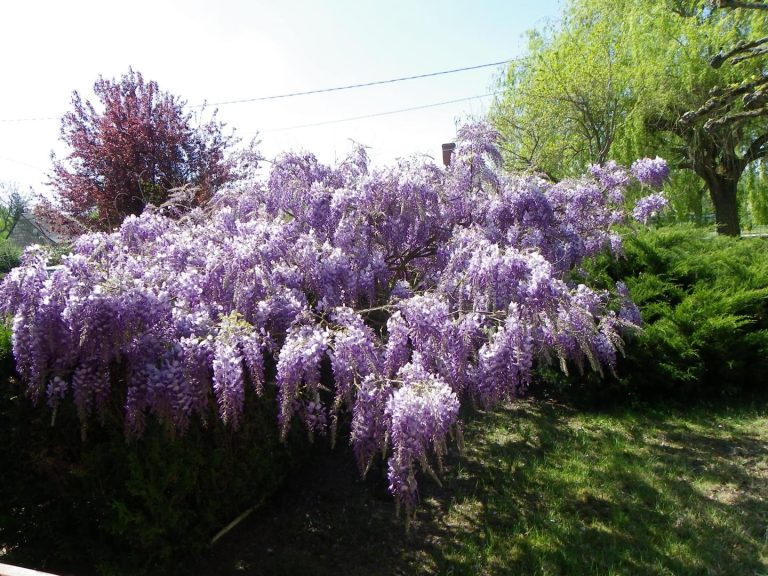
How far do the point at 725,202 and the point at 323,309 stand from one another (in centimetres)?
1450

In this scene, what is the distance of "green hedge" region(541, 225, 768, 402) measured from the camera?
5.65m

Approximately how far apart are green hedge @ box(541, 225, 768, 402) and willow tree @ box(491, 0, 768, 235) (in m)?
4.58

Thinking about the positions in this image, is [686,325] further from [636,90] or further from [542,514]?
[636,90]

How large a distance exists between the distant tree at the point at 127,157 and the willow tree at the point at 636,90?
6107 mm

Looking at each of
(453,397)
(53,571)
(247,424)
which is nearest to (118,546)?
(53,571)

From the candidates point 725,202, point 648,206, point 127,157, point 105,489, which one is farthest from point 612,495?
point 725,202

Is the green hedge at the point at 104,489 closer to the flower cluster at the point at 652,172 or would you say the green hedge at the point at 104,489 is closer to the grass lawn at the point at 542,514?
the grass lawn at the point at 542,514

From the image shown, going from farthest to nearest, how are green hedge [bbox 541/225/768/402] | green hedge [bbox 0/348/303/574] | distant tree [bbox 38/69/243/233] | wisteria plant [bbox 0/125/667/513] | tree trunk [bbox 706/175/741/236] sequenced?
tree trunk [bbox 706/175/741/236] < distant tree [bbox 38/69/243/233] < green hedge [bbox 541/225/768/402] < green hedge [bbox 0/348/303/574] < wisteria plant [bbox 0/125/667/513]

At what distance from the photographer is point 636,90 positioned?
11.6 metres

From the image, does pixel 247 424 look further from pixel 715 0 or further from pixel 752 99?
pixel 752 99

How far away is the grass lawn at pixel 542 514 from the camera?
126 inches

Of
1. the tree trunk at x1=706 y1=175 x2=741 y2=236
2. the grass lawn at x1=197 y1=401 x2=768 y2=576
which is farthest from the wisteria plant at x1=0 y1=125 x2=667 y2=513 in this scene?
the tree trunk at x1=706 y1=175 x2=741 y2=236

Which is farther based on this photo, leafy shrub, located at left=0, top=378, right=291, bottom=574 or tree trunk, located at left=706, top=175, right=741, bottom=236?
tree trunk, located at left=706, top=175, right=741, bottom=236

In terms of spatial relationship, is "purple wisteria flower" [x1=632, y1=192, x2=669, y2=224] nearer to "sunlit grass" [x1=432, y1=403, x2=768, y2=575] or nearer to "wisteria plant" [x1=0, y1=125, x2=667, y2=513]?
"wisteria plant" [x1=0, y1=125, x2=667, y2=513]
